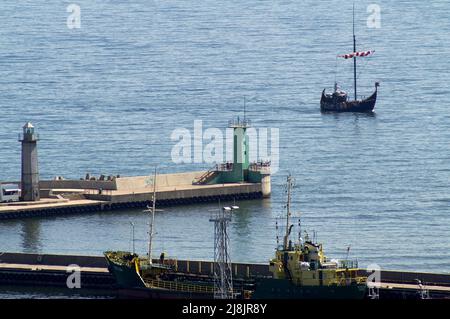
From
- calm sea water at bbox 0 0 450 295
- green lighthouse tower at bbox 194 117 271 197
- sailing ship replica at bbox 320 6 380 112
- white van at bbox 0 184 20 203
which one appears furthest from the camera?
sailing ship replica at bbox 320 6 380 112

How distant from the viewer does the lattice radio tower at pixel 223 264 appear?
51469 mm

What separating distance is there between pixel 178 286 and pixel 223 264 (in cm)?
466

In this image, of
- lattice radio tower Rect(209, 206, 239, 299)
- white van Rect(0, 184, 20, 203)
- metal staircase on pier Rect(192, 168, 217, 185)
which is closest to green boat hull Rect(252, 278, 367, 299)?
lattice radio tower Rect(209, 206, 239, 299)

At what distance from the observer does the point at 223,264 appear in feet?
175

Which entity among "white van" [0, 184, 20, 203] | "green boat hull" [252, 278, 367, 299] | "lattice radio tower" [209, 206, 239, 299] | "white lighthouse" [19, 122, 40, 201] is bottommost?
"green boat hull" [252, 278, 367, 299]

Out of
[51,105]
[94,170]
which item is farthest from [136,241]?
[51,105]

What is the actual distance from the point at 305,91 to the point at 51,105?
67.2 feet

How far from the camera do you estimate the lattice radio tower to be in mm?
51469

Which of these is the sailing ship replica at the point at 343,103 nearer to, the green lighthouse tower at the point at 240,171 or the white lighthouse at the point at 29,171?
the green lighthouse tower at the point at 240,171

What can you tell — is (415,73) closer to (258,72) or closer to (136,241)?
(258,72)

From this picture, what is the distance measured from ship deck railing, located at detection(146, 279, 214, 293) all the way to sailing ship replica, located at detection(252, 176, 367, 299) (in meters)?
2.86

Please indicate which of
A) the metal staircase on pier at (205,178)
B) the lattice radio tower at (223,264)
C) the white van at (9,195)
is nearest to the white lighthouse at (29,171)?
the white van at (9,195)

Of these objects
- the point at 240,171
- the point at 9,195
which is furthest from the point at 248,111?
the point at 9,195

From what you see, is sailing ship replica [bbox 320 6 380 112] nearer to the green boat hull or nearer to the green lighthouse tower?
the green lighthouse tower
